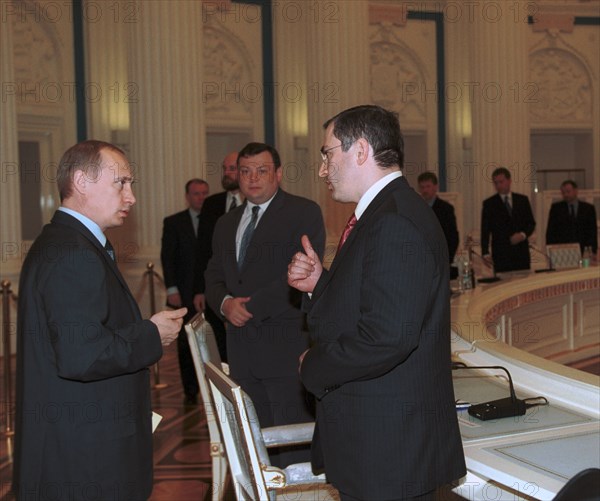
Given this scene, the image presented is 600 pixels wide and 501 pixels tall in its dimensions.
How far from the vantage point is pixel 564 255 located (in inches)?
316

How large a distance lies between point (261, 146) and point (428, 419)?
2.02 meters

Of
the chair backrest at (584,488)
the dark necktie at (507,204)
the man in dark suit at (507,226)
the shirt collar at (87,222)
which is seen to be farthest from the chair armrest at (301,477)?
the dark necktie at (507,204)

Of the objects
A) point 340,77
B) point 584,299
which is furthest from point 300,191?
point 584,299

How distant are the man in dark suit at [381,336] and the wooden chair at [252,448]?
7.4 inches

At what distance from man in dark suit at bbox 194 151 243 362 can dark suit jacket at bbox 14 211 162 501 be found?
3244 millimetres

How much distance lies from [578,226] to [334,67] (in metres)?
3.37

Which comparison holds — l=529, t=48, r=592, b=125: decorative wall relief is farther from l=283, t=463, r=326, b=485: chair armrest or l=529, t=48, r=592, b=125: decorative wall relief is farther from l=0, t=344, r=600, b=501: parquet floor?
l=283, t=463, r=326, b=485: chair armrest

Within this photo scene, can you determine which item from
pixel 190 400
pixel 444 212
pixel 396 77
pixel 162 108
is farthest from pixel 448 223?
pixel 396 77

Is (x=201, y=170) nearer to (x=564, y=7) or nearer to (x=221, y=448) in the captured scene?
(x=221, y=448)

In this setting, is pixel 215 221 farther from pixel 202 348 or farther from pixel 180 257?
pixel 202 348

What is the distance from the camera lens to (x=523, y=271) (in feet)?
24.9

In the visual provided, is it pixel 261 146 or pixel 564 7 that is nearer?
pixel 261 146

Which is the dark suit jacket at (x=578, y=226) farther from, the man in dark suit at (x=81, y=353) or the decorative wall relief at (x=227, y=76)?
the man in dark suit at (x=81, y=353)

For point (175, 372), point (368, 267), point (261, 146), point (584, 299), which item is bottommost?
point (175, 372)
